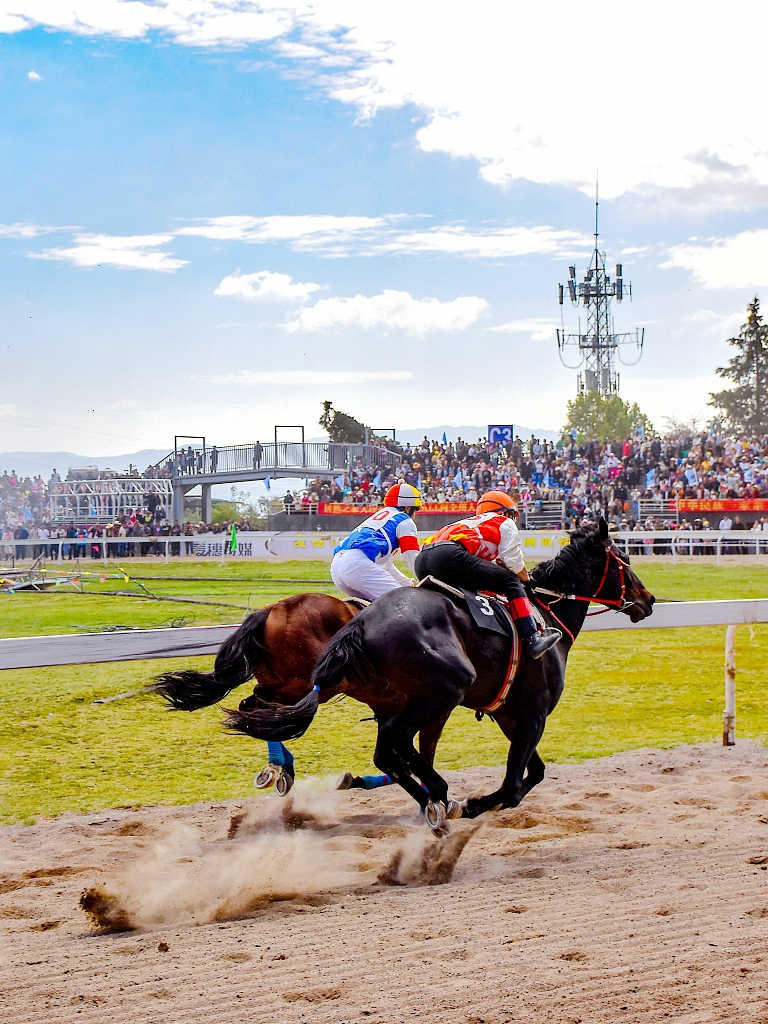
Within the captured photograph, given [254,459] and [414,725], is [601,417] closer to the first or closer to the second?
[254,459]

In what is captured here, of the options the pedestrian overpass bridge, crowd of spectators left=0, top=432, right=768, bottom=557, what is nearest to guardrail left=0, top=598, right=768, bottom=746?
crowd of spectators left=0, top=432, right=768, bottom=557

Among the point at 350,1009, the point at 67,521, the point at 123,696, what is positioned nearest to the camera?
the point at 350,1009

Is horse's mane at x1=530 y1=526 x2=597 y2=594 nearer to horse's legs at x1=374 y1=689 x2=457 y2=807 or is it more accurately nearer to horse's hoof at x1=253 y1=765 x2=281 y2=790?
horse's legs at x1=374 y1=689 x2=457 y2=807

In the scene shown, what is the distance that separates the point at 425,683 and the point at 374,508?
28.1 m

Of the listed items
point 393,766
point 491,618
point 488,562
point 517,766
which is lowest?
point 517,766

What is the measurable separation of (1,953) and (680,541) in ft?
91.3

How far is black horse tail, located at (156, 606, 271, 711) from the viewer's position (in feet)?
22.4

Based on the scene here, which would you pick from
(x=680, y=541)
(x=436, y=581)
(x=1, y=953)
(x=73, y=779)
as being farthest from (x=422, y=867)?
(x=680, y=541)

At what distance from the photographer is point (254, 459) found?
118ft

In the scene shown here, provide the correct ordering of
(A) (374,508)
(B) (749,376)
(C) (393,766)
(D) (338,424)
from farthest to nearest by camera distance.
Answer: (B) (749,376), (D) (338,424), (A) (374,508), (C) (393,766)

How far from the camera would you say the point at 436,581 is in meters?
6.46

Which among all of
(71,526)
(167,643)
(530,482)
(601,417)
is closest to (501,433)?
(530,482)

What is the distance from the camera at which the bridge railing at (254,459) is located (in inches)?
1409

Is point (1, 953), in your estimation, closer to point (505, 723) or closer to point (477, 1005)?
point (477, 1005)
